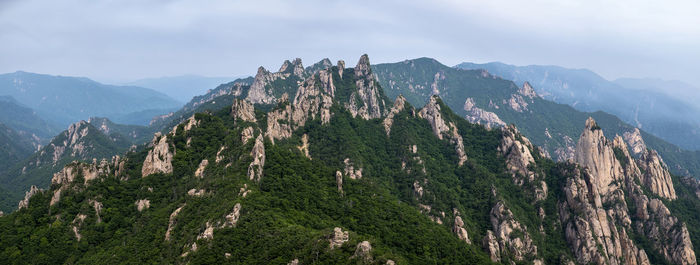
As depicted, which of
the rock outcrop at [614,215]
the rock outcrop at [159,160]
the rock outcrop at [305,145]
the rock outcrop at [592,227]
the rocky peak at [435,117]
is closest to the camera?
the rock outcrop at [159,160]

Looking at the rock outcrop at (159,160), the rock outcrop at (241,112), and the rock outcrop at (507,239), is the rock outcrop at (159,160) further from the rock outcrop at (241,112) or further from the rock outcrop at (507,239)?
the rock outcrop at (507,239)

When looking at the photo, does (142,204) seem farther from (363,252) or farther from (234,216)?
(363,252)

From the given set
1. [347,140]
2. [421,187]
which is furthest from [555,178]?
[347,140]

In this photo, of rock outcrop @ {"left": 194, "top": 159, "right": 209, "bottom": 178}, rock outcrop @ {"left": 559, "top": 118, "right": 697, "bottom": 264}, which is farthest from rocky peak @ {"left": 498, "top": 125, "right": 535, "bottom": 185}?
rock outcrop @ {"left": 194, "top": 159, "right": 209, "bottom": 178}

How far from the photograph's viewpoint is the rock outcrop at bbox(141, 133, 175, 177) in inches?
3741

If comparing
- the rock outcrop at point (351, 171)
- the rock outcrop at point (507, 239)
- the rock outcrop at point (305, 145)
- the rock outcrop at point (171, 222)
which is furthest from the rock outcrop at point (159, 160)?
the rock outcrop at point (507, 239)

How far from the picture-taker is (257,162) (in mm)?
92188

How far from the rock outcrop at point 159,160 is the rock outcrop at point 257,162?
72.9 feet

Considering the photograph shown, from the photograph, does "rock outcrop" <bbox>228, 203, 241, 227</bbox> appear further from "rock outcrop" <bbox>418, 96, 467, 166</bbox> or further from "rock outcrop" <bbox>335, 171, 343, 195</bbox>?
"rock outcrop" <bbox>418, 96, 467, 166</bbox>

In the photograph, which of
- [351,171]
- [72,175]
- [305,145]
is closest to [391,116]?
[305,145]

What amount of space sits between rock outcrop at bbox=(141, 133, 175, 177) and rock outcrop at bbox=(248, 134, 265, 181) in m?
22.2

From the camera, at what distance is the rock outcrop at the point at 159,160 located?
3741 inches

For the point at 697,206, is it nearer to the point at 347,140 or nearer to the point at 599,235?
the point at 599,235

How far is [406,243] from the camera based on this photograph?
88688mm
